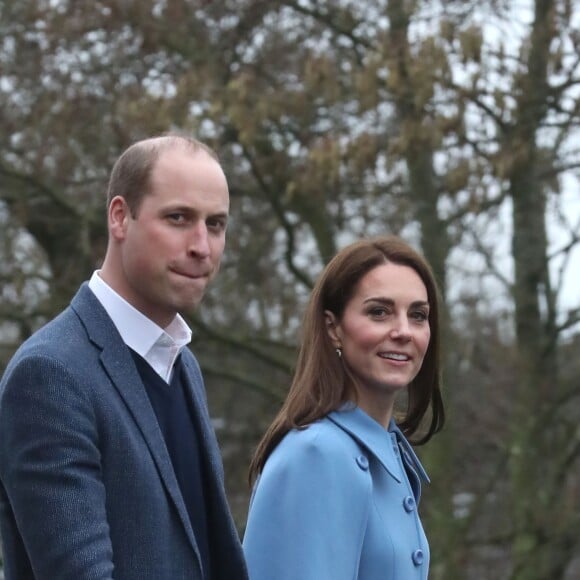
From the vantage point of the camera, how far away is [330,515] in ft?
9.43

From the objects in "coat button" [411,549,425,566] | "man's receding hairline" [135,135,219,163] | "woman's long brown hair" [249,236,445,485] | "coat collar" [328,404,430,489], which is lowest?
"coat button" [411,549,425,566]

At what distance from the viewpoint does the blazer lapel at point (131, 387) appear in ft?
7.89

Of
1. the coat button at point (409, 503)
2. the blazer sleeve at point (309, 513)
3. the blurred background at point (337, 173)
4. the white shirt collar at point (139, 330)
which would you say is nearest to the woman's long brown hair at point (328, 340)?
Answer: the blazer sleeve at point (309, 513)

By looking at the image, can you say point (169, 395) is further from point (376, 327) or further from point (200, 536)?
point (376, 327)

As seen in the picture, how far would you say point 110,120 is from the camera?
37.0 feet

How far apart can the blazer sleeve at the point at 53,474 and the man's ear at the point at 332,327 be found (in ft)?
3.00

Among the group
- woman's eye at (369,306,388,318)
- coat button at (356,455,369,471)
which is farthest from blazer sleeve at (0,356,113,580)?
woman's eye at (369,306,388,318)

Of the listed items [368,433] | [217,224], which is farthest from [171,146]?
[368,433]

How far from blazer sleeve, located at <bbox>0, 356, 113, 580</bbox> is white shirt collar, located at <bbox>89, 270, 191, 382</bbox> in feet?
0.69

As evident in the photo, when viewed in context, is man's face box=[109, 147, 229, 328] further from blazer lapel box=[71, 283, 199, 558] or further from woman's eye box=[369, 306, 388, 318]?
woman's eye box=[369, 306, 388, 318]

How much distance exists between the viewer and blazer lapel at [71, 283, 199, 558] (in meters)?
2.41

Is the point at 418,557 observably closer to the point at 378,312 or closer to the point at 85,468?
the point at 378,312

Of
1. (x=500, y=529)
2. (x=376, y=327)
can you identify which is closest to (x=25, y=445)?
(x=376, y=327)

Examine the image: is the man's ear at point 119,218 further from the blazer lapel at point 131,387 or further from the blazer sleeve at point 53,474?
the blazer sleeve at point 53,474
